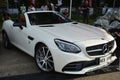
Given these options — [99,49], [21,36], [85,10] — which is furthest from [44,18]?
[85,10]

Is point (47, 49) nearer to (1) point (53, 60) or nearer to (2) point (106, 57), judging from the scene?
(1) point (53, 60)

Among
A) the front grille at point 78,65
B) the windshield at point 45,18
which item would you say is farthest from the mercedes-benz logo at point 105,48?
the windshield at point 45,18

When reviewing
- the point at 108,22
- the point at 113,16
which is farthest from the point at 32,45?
the point at 113,16

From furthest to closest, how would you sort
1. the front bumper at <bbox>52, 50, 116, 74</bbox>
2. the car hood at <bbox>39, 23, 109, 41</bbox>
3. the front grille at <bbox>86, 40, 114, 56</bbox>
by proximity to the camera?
1. the car hood at <bbox>39, 23, 109, 41</bbox>
2. the front grille at <bbox>86, 40, 114, 56</bbox>
3. the front bumper at <bbox>52, 50, 116, 74</bbox>

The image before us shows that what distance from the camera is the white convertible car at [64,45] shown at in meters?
4.96

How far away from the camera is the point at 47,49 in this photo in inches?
210

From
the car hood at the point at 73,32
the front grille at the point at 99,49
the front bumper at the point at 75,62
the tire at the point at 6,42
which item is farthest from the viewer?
the tire at the point at 6,42

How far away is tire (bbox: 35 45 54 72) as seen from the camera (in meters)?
5.31

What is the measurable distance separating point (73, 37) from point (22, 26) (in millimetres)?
1741

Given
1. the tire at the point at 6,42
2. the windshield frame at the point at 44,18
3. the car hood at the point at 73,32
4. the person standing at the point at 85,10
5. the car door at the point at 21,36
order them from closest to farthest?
the car hood at the point at 73,32
the car door at the point at 21,36
the windshield frame at the point at 44,18
the tire at the point at 6,42
the person standing at the point at 85,10

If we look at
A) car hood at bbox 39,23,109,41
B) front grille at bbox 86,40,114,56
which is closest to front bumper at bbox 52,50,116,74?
front grille at bbox 86,40,114,56

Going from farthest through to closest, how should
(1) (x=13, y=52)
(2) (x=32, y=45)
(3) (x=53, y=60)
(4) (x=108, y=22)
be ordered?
(4) (x=108, y=22)
(1) (x=13, y=52)
(2) (x=32, y=45)
(3) (x=53, y=60)

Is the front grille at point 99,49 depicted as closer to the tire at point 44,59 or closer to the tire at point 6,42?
the tire at point 44,59

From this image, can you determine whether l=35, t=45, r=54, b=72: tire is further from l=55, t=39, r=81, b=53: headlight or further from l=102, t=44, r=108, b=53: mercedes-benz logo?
l=102, t=44, r=108, b=53: mercedes-benz logo
